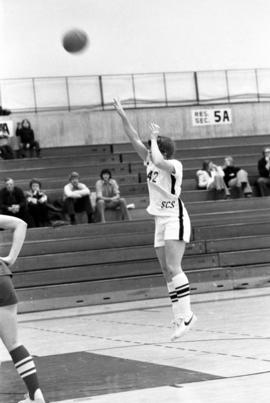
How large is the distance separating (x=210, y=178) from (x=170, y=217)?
11.7 m

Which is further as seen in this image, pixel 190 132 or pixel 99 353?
pixel 190 132

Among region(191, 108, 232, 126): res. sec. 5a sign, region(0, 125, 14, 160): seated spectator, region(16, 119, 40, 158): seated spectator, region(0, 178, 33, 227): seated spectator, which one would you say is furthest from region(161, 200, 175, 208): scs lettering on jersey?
region(191, 108, 232, 126): res. sec. 5a sign

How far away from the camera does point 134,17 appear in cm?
2462

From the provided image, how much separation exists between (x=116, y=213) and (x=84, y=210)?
0.66 meters

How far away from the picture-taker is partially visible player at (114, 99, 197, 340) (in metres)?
9.00

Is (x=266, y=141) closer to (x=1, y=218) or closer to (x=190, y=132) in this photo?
(x=190, y=132)

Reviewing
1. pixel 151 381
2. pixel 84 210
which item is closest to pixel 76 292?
pixel 84 210

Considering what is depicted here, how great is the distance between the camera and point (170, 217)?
9094 millimetres

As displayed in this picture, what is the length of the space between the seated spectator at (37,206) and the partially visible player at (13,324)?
11279 mm

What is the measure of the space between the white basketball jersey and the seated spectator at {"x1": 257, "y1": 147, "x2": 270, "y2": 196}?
11723 millimetres

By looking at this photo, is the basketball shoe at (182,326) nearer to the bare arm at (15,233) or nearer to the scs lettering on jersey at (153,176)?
the scs lettering on jersey at (153,176)

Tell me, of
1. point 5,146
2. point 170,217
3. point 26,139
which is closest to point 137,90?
point 26,139

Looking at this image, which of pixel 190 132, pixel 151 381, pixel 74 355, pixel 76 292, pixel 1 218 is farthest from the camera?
pixel 190 132

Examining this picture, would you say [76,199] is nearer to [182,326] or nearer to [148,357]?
[182,326]
